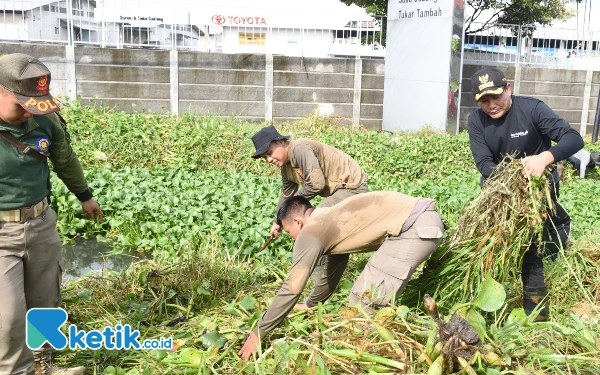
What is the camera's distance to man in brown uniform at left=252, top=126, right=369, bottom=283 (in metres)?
4.82

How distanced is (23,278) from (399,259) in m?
2.03

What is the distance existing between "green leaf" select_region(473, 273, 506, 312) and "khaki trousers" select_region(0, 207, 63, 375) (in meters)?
2.25

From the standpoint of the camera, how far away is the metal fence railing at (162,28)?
11.9 m

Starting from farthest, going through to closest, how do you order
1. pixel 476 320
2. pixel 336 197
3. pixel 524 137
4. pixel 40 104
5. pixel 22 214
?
pixel 336 197 → pixel 524 137 → pixel 22 214 → pixel 40 104 → pixel 476 320

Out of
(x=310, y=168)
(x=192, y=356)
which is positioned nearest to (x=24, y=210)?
(x=192, y=356)

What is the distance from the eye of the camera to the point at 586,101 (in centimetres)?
1480

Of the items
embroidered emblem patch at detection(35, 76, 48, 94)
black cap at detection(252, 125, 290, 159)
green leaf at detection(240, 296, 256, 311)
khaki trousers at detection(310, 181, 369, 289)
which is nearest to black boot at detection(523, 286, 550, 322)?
khaki trousers at detection(310, 181, 369, 289)

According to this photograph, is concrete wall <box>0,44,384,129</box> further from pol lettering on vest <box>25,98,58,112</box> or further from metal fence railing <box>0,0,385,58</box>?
pol lettering on vest <box>25,98,58,112</box>

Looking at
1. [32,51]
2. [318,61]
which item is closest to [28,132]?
[32,51]

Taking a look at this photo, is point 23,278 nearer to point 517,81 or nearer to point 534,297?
point 534,297

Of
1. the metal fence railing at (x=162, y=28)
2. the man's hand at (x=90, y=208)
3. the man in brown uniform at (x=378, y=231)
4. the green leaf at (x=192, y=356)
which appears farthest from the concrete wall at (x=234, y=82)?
the green leaf at (x=192, y=356)

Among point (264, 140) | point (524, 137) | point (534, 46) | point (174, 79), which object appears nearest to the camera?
point (524, 137)

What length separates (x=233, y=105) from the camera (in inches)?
511

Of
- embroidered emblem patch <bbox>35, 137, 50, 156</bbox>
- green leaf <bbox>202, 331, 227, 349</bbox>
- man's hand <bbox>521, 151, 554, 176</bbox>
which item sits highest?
embroidered emblem patch <bbox>35, 137, 50, 156</bbox>
